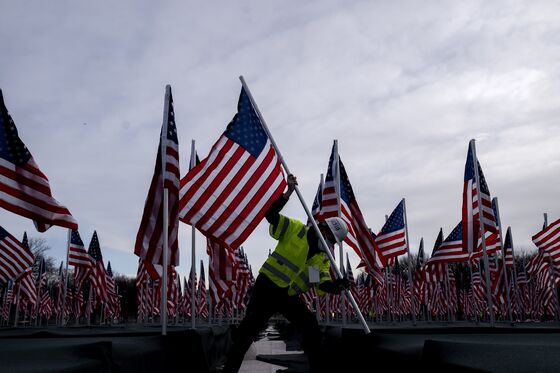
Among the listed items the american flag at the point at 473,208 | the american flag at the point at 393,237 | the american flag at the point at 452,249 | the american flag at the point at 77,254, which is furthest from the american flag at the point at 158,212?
the american flag at the point at 77,254

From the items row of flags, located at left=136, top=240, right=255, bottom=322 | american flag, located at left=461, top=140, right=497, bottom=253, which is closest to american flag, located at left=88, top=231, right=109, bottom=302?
row of flags, located at left=136, top=240, right=255, bottom=322

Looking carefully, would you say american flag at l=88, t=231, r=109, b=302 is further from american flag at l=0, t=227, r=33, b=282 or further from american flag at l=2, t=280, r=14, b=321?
american flag at l=2, t=280, r=14, b=321

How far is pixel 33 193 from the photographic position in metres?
7.47

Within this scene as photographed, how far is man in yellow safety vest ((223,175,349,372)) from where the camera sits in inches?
231

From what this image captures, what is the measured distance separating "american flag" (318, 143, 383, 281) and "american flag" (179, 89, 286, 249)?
5.18 m

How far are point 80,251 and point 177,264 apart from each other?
1591 centimetres

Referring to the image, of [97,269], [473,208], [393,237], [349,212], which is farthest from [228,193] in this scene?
[97,269]

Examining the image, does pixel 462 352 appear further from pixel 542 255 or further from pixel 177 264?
pixel 542 255

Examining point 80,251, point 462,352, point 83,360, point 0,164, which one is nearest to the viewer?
point 462,352

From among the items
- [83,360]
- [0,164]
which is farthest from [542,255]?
[83,360]

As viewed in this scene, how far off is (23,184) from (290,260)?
12.8 feet

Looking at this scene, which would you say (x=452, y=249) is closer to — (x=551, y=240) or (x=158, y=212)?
(x=551, y=240)

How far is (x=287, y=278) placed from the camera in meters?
5.90

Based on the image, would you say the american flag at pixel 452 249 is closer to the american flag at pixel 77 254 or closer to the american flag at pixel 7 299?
the american flag at pixel 77 254
